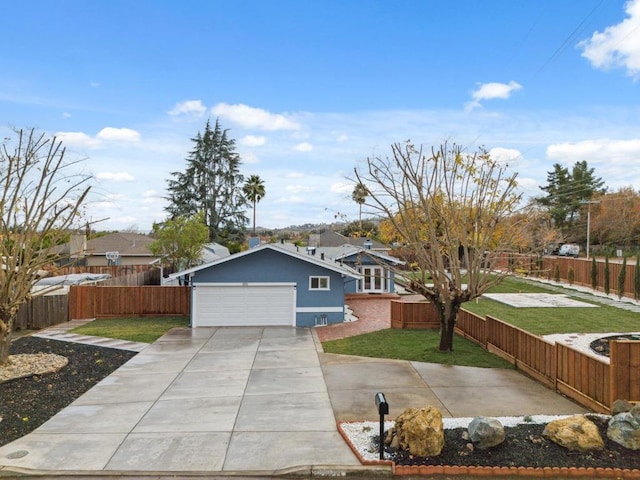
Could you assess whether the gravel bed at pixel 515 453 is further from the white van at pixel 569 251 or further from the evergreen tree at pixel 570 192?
the evergreen tree at pixel 570 192

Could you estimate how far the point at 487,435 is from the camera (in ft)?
22.7

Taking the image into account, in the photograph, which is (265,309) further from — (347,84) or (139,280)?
(139,280)

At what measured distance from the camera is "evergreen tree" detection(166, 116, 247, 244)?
174 ft

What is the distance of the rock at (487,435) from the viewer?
6.91 metres

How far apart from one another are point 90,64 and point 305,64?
826 centimetres

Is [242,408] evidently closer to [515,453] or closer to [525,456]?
[515,453]

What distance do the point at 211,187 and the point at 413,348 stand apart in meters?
42.8

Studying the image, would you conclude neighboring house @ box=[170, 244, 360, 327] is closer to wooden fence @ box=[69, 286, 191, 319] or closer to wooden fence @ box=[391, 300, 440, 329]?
wooden fence @ box=[391, 300, 440, 329]

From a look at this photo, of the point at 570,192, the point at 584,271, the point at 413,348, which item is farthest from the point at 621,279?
the point at 570,192

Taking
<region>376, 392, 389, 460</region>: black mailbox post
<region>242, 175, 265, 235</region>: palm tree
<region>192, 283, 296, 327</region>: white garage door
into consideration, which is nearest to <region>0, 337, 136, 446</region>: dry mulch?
<region>192, 283, 296, 327</region>: white garage door

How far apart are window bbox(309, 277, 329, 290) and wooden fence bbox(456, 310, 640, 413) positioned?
25.6ft

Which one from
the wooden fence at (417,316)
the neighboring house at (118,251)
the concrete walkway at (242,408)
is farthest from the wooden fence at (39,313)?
the neighboring house at (118,251)

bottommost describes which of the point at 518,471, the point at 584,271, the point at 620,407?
the point at 518,471

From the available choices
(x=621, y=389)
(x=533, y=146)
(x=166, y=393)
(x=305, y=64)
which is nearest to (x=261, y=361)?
(x=166, y=393)
